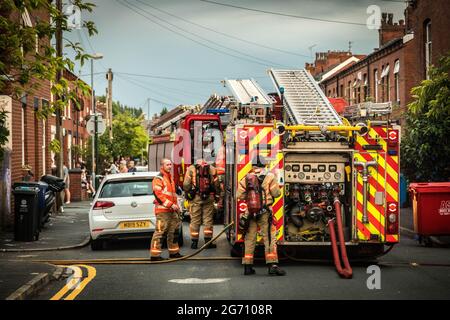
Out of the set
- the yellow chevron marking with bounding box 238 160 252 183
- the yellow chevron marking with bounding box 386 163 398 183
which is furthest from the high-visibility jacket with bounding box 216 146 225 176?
the yellow chevron marking with bounding box 386 163 398 183

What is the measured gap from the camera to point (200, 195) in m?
15.6

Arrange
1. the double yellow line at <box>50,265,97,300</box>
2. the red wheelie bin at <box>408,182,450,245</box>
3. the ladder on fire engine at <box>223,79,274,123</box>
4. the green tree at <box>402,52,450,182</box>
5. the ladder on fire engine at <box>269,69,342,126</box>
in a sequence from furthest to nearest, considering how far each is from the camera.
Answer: the green tree at <box>402,52,450,182</box> < the red wheelie bin at <box>408,182,450,245</box> < the ladder on fire engine at <box>223,79,274,123</box> < the ladder on fire engine at <box>269,69,342,126</box> < the double yellow line at <box>50,265,97,300</box>

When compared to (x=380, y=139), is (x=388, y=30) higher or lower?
higher

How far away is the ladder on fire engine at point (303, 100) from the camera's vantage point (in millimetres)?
13571

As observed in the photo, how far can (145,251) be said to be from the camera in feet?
50.0

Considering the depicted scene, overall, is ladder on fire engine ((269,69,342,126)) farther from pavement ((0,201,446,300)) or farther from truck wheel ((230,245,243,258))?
pavement ((0,201,446,300))

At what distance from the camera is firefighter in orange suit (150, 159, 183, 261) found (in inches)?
525

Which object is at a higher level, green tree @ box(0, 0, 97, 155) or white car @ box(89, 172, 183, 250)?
green tree @ box(0, 0, 97, 155)

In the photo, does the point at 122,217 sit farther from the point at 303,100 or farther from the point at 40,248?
the point at 303,100

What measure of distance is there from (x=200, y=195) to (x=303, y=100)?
284 cm

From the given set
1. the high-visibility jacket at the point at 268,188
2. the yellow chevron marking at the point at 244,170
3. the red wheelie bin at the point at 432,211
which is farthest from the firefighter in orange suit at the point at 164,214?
the red wheelie bin at the point at 432,211

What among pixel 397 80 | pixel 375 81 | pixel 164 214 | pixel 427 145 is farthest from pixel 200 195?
pixel 375 81

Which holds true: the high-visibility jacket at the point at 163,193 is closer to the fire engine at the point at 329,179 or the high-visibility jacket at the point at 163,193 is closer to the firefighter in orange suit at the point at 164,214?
the firefighter in orange suit at the point at 164,214

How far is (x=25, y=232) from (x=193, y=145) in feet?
20.1
